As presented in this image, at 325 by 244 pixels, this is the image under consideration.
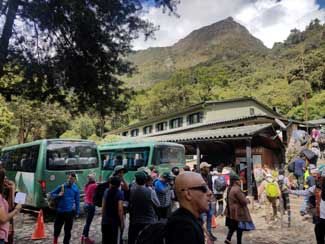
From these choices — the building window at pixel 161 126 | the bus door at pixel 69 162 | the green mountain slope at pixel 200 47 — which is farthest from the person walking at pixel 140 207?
the green mountain slope at pixel 200 47

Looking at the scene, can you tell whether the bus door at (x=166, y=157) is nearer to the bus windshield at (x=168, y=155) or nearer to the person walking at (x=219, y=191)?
the bus windshield at (x=168, y=155)

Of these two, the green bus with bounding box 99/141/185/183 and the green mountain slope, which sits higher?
the green mountain slope

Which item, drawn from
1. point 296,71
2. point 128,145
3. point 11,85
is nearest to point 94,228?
point 11,85

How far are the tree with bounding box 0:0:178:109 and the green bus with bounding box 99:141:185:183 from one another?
6756 mm

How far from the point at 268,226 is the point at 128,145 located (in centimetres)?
915

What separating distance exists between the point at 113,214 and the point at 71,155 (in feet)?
22.6

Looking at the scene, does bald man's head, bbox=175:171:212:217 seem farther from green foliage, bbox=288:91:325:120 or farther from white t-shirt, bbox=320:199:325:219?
green foliage, bbox=288:91:325:120

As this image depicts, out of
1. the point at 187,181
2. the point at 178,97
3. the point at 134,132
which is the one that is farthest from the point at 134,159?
the point at 178,97

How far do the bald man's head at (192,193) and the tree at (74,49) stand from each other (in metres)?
5.81

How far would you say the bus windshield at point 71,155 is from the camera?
11266mm

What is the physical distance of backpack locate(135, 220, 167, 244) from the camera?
6.19ft

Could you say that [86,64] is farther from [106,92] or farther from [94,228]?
[94,228]

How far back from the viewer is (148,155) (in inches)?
591

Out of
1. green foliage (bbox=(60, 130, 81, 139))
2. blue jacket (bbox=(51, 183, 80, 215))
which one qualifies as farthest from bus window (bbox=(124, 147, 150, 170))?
green foliage (bbox=(60, 130, 81, 139))
